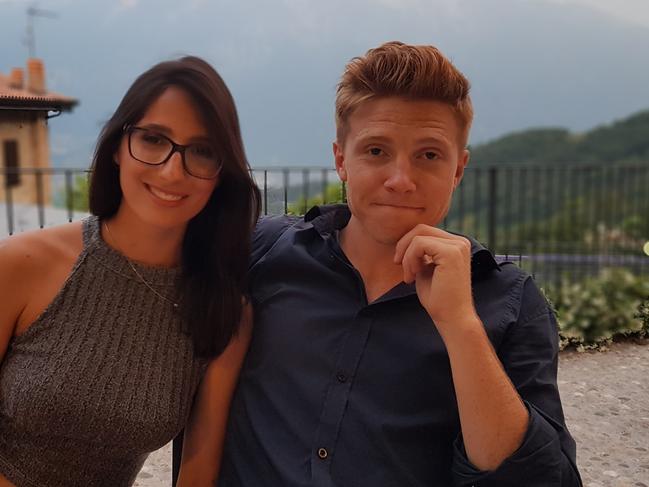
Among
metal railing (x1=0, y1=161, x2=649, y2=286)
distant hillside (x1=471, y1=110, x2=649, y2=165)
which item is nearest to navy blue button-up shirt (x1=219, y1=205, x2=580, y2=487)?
metal railing (x1=0, y1=161, x2=649, y2=286)

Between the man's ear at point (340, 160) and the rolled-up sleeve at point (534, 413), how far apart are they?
47 centimetres

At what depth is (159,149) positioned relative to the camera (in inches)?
52.1

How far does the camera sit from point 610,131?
13.0 m

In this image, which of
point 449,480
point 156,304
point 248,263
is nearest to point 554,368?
point 449,480

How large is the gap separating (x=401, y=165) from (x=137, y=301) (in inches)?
26.0

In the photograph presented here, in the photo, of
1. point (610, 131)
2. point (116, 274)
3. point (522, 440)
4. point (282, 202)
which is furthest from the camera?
point (610, 131)

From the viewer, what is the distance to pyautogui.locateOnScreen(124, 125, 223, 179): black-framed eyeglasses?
1.32 m

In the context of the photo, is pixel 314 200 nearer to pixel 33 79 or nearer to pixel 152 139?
pixel 33 79

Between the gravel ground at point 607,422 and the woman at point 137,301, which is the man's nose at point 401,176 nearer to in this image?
the woman at point 137,301

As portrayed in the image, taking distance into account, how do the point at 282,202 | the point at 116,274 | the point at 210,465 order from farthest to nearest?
the point at 282,202 < the point at 210,465 < the point at 116,274

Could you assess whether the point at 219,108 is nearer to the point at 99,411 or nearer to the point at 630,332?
the point at 99,411

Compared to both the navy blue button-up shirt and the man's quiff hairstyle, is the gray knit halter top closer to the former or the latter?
the navy blue button-up shirt

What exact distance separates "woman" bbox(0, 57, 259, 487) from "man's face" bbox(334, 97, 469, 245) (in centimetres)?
28

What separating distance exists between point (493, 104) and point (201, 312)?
13918 mm
